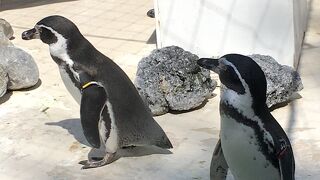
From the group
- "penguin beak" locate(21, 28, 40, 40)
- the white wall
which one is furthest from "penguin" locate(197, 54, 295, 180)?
the white wall

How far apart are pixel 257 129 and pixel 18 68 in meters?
1.71

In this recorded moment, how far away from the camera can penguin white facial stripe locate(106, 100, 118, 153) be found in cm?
240

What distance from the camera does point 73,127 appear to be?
286cm

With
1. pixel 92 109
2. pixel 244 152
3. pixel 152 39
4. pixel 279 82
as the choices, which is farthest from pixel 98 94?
pixel 152 39

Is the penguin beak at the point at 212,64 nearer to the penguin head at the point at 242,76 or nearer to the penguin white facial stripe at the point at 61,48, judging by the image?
the penguin head at the point at 242,76

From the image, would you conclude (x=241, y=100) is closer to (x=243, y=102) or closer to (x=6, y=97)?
(x=243, y=102)

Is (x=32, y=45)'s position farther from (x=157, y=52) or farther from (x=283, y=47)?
(x=283, y=47)

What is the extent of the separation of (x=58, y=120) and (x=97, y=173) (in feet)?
1.75

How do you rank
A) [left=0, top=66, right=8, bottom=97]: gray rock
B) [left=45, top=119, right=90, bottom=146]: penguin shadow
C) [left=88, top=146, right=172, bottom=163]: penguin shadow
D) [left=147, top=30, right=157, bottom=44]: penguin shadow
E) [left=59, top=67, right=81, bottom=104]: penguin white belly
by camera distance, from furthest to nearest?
[left=147, top=30, right=157, bottom=44]: penguin shadow
[left=0, top=66, right=8, bottom=97]: gray rock
[left=45, top=119, right=90, bottom=146]: penguin shadow
[left=88, top=146, right=172, bottom=163]: penguin shadow
[left=59, top=67, right=81, bottom=104]: penguin white belly

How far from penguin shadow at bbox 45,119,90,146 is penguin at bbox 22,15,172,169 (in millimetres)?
286

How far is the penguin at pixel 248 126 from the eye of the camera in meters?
1.75

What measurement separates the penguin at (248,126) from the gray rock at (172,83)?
1037mm

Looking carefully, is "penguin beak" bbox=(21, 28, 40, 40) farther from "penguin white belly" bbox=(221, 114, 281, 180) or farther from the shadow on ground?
the shadow on ground

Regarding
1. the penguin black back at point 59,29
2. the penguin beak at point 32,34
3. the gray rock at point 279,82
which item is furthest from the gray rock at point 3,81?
the gray rock at point 279,82
